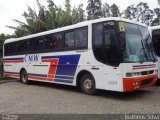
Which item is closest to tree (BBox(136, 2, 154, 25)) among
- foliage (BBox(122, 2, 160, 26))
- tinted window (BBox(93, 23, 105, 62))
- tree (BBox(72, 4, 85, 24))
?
foliage (BBox(122, 2, 160, 26))

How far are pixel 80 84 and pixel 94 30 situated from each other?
2394 millimetres

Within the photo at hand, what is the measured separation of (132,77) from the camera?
800 cm

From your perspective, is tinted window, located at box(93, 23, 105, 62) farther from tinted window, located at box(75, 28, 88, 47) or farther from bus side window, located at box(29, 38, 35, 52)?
bus side window, located at box(29, 38, 35, 52)

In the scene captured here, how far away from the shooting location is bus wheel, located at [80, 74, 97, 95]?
30.3 feet

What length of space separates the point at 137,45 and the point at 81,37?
2.36m

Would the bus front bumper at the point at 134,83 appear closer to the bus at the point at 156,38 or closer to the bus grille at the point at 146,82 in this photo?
the bus grille at the point at 146,82

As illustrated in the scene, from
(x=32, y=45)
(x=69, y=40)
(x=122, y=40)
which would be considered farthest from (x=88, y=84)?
(x=32, y=45)

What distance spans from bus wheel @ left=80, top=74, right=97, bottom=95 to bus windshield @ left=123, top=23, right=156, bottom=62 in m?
1.91

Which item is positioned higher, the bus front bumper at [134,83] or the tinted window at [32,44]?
the tinted window at [32,44]

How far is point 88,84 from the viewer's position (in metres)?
9.46

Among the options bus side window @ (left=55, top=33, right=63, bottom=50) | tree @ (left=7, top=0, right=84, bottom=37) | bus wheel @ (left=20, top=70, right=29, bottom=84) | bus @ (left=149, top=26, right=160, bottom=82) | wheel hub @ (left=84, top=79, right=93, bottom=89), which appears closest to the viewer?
wheel hub @ (left=84, top=79, right=93, bottom=89)

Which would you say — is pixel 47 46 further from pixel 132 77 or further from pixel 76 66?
pixel 132 77

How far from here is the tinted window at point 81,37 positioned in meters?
9.44

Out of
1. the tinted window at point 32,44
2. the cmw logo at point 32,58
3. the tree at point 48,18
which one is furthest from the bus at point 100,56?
the tree at point 48,18
